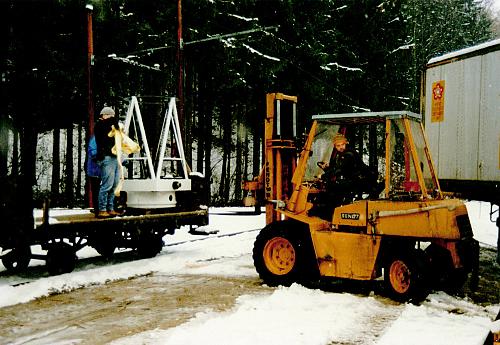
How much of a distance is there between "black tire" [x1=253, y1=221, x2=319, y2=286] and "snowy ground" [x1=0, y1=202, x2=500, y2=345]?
338mm

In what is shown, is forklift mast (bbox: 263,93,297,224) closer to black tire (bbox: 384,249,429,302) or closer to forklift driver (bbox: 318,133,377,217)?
forklift driver (bbox: 318,133,377,217)

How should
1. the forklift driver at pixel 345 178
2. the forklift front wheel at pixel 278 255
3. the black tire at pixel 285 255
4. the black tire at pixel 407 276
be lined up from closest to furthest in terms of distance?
the black tire at pixel 407 276 < the forklift driver at pixel 345 178 < the black tire at pixel 285 255 < the forklift front wheel at pixel 278 255

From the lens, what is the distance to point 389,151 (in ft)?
26.2

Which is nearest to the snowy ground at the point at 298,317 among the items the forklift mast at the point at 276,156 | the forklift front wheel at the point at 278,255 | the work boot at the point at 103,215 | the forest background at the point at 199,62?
the forklift front wheel at the point at 278,255

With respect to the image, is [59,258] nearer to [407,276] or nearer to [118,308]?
[118,308]

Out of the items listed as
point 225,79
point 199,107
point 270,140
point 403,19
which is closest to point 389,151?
point 270,140

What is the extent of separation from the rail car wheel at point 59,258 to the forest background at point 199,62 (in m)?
9.56

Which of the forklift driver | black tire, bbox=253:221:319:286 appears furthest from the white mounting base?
the forklift driver

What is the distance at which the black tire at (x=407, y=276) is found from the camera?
7641 mm

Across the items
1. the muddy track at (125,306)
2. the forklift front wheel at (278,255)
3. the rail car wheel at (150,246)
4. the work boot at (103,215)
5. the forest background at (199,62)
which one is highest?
the forest background at (199,62)

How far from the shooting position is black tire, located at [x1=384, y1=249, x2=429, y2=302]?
764 centimetres

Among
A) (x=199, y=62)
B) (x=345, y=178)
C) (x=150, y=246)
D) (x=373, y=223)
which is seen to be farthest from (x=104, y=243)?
(x=199, y=62)

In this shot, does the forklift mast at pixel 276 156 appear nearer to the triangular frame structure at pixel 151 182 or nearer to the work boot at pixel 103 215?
the triangular frame structure at pixel 151 182

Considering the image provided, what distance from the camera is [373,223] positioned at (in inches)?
318
